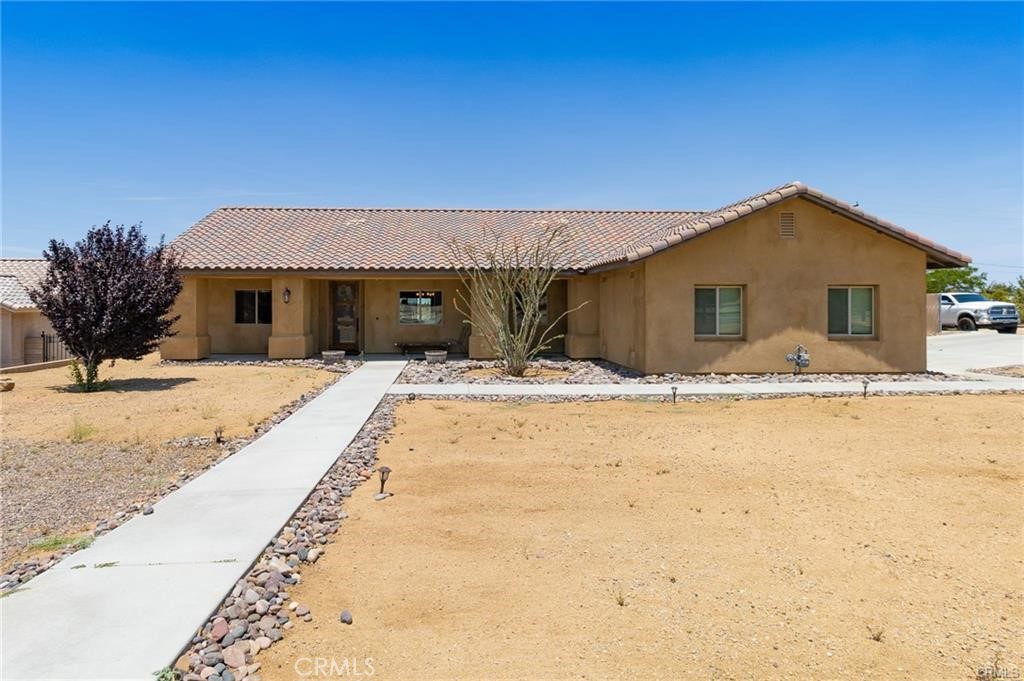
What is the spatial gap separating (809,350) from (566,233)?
10649mm

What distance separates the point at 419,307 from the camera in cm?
2186

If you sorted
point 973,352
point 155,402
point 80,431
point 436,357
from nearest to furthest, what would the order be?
point 80,431 → point 155,402 → point 436,357 → point 973,352

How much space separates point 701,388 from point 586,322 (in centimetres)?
678

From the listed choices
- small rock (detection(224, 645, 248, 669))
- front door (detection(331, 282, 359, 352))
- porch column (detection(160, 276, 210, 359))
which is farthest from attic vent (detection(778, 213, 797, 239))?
porch column (detection(160, 276, 210, 359))

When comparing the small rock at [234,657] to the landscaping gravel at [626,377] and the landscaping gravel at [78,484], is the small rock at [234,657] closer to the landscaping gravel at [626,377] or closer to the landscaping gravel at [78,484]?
the landscaping gravel at [78,484]

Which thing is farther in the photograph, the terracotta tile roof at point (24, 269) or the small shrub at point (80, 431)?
the terracotta tile roof at point (24, 269)

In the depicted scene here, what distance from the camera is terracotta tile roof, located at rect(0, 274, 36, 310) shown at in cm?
2325

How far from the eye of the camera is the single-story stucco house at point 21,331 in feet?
75.5

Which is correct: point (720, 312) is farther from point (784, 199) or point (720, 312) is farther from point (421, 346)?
point (421, 346)

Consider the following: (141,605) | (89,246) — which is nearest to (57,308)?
(89,246)

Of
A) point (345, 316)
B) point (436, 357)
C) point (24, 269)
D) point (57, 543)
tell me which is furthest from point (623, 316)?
point (24, 269)

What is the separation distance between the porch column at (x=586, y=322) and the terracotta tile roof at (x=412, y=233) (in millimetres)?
685

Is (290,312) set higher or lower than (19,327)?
higher

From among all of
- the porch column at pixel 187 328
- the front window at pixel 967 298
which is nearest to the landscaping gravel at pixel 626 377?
the porch column at pixel 187 328
